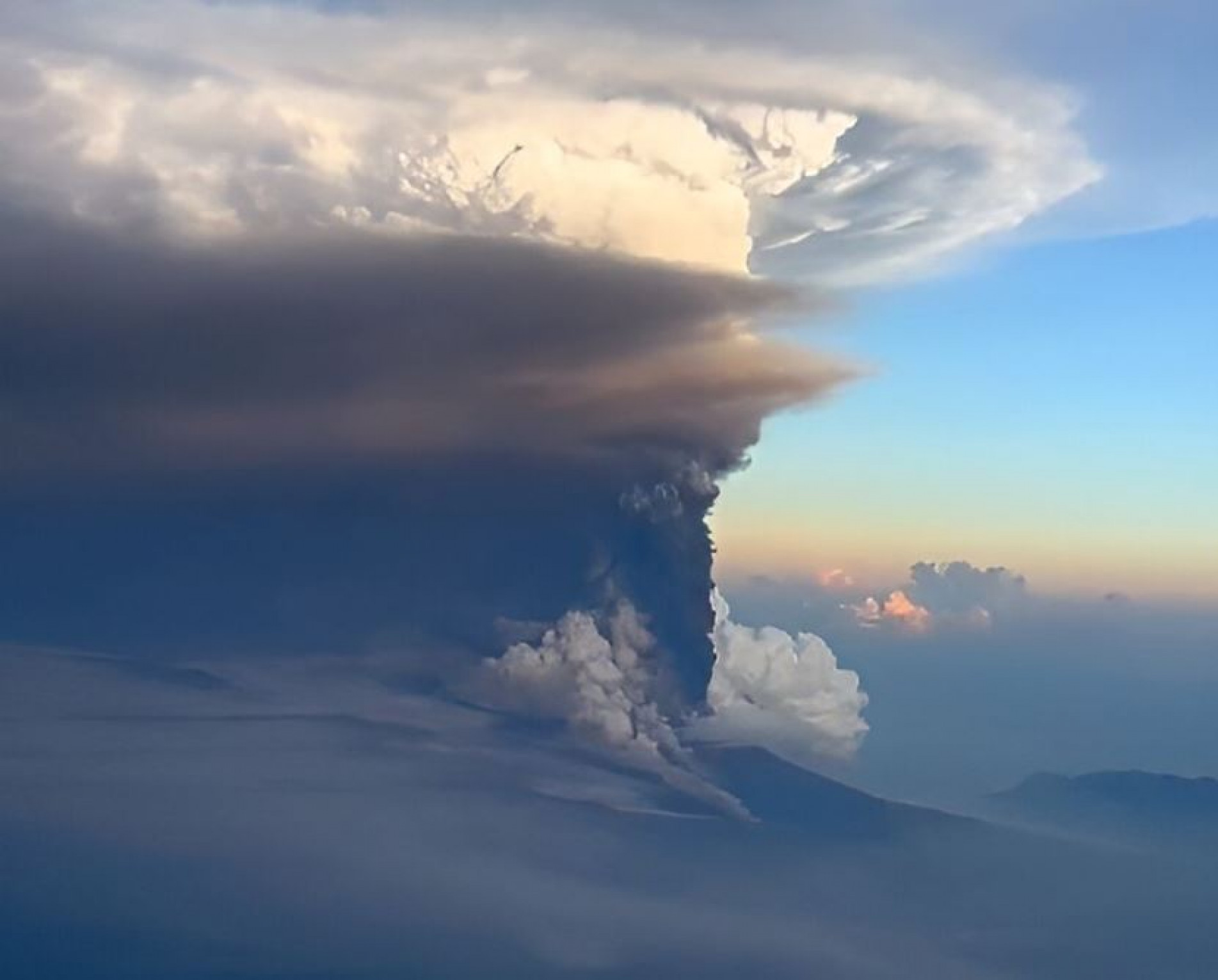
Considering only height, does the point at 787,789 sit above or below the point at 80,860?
above

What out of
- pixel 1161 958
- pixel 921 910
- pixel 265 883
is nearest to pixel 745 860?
pixel 921 910

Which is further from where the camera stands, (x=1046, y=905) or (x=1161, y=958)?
(x=1046, y=905)

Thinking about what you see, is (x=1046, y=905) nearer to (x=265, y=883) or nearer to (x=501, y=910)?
(x=501, y=910)

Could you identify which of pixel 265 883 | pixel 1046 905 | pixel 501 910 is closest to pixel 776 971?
pixel 501 910

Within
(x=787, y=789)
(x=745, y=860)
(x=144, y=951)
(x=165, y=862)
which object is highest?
(x=787, y=789)

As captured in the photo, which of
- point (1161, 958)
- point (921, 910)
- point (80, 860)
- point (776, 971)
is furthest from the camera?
point (921, 910)

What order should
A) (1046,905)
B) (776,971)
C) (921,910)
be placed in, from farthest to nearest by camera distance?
(1046,905) < (921,910) < (776,971)

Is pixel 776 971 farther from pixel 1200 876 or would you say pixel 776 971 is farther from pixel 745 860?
pixel 1200 876

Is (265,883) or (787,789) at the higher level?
(787,789)

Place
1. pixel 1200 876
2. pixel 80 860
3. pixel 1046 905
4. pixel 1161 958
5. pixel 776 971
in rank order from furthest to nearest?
1. pixel 1200 876
2. pixel 1046 905
3. pixel 1161 958
4. pixel 80 860
5. pixel 776 971
